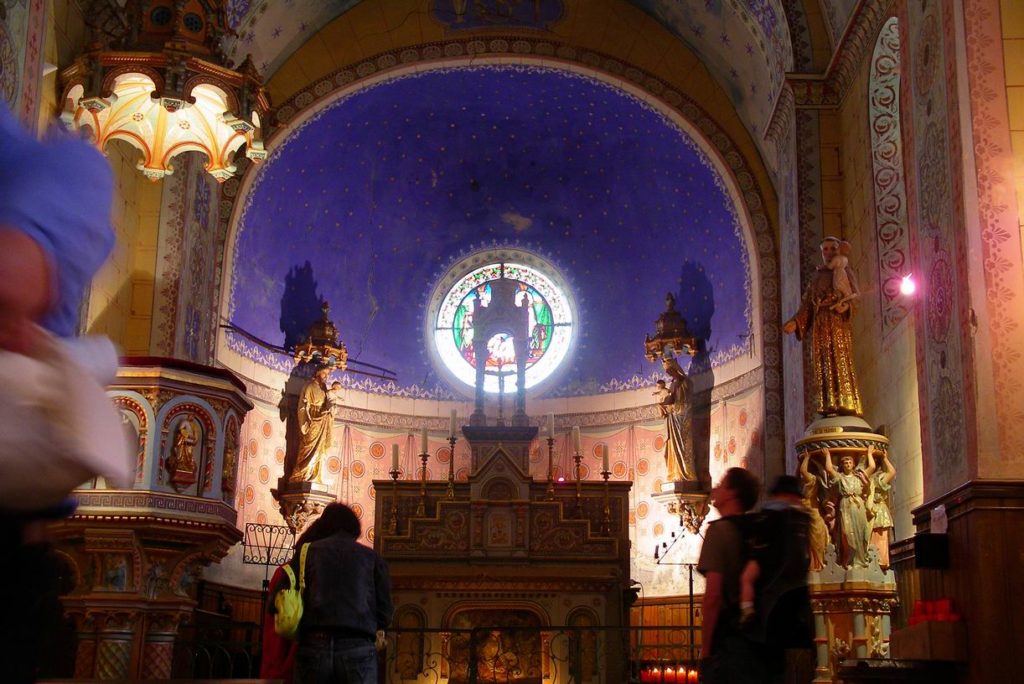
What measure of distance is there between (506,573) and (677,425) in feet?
12.4

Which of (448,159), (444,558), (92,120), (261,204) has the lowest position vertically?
(444,558)

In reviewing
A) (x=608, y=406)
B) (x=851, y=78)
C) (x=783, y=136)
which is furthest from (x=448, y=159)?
(x=851, y=78)

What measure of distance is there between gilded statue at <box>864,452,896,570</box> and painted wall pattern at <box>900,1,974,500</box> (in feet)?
2.87

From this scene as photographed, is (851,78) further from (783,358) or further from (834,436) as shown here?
(834,436)

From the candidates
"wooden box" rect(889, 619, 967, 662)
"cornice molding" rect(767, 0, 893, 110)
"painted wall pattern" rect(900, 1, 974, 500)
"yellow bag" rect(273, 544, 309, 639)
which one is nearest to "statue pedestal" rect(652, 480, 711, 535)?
"cornice molding" rect(767, 0, 893, 110)

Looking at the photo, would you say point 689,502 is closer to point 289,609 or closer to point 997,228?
point 997,228

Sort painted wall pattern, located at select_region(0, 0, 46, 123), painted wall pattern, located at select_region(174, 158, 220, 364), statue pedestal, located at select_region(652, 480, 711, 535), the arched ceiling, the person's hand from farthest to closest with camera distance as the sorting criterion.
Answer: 1. statue pedestal, located at select_region(652, 480, 711, 535)
2. the arched ceiling
3. painted wall pattern, located at select_region(174, 158, 220, 364)
4. painted wall pattern, located at select_region(0, 0, 46, 123)
5. the person's hand

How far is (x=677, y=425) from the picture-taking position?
17.1m

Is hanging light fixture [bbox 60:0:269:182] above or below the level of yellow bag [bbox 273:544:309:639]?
above

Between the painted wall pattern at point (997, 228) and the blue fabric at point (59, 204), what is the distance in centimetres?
725

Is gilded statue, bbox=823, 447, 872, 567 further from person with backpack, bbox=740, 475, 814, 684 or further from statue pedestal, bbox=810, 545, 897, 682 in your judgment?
person with backpack, bbox=740, 475, 814, 684

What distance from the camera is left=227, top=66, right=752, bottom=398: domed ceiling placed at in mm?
17641

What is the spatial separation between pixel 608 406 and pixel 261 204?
6.32 m

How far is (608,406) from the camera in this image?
61.8ft
